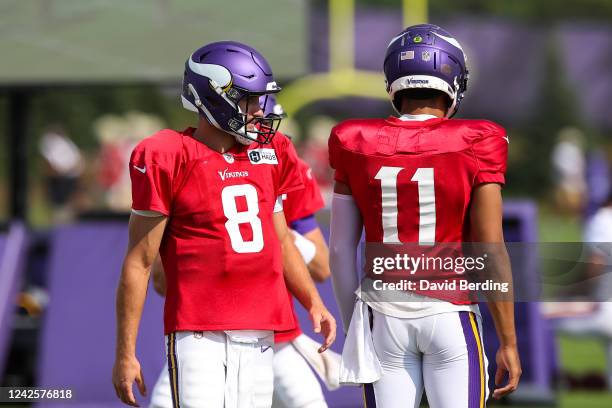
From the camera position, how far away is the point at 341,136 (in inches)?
157

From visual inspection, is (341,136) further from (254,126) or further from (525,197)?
(525,197)

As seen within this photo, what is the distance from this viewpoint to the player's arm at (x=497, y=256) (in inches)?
152

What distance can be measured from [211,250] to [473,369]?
3.01 ft

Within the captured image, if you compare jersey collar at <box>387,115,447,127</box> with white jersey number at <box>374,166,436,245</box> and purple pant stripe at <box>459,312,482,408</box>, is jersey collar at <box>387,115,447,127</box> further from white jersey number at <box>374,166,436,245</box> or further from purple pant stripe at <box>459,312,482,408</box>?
purple pant stripe at <box>459,312,482,408</box>

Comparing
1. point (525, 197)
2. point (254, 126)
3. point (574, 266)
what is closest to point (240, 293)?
point (254, 126)

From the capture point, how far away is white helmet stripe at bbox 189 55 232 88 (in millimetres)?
4090

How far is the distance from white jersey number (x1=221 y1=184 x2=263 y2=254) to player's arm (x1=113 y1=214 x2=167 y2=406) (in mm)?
210

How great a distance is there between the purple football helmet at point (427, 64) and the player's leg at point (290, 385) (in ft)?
3.99

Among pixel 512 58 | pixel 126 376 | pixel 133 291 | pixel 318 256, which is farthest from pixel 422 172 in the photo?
pixel 512 58

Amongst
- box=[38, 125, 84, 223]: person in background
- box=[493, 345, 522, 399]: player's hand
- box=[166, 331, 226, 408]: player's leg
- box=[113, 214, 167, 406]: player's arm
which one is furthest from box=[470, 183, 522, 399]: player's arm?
box=[38, 125, 84, 223]: person in background

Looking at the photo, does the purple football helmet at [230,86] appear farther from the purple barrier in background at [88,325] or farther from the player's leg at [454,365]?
the purple barrier in background at [88,325]

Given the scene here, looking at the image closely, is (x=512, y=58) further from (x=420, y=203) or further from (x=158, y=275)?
A: (x=420, y=203)

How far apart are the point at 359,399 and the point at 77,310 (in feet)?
5.52

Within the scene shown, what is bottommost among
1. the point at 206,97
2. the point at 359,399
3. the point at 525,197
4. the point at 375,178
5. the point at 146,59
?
the point at 359,399
